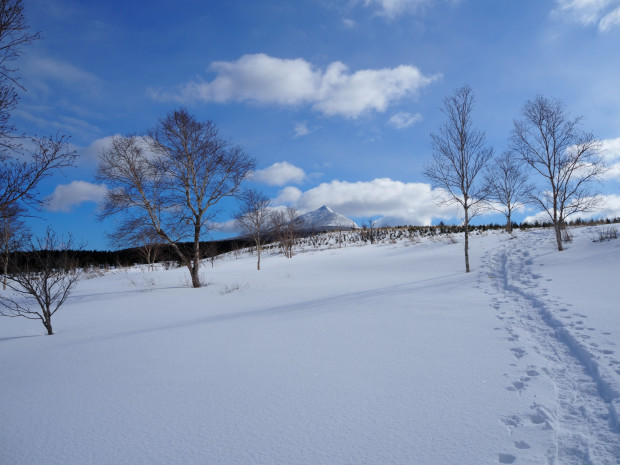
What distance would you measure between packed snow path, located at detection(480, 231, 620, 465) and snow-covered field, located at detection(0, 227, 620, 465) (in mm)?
16

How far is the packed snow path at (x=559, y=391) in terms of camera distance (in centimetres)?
243

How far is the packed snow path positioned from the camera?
2.43m

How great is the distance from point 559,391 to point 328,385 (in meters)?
2.51

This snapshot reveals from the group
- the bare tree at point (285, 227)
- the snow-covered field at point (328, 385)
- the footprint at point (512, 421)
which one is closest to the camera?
the snow-covered field at point (328, 385)

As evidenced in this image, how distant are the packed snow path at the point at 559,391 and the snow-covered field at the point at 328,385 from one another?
2 cm

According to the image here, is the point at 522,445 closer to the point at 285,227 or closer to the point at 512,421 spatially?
A: the point at 512,421

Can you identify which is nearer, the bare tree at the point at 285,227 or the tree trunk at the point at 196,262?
the tree trunk at the point at 196,262

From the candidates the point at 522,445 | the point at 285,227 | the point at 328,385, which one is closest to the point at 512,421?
the point at 522,445

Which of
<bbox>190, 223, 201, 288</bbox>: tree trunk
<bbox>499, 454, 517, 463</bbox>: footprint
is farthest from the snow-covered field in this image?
<bbox>190, 223, 201, 288</bbox>: tree trunk

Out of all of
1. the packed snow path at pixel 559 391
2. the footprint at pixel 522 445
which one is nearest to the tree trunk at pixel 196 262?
the packed snow path at pixel 559 391

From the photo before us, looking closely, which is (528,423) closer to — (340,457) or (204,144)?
(340,457)

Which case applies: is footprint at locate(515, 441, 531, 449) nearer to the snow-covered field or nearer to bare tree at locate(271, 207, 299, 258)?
the snow-covered field

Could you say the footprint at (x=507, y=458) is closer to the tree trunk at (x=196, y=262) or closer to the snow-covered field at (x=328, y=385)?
the snow-covered field at (x=328, y=385)

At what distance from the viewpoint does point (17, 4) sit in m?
6.07
